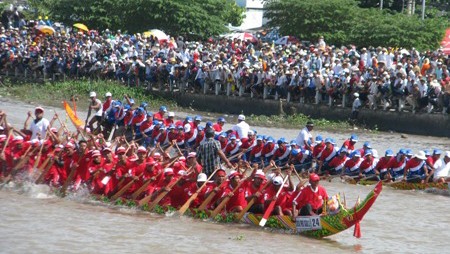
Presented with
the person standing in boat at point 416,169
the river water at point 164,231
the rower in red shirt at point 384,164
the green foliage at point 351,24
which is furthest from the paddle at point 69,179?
the green foliage at point 351,24

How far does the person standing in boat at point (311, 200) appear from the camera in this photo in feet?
42.2

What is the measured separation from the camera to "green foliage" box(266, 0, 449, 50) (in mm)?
28750

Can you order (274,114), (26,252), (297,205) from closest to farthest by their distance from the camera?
1. (26,252)
2. (297,205)
3. (274,114)

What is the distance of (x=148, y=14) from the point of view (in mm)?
34344

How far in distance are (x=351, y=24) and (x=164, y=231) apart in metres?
18.2

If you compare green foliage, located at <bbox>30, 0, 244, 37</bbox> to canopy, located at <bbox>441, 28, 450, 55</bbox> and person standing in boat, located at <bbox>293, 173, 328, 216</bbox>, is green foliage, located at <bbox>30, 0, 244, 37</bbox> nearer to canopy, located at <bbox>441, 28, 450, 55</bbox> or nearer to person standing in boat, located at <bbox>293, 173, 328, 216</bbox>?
canopy, located at <bbox>441, 28, 450, 55</bbox>

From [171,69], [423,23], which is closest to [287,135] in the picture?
[171,69]

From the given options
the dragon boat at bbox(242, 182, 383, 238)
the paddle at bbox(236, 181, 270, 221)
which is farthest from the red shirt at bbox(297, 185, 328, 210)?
the paddle at bbox(236, 181, 270, 221)

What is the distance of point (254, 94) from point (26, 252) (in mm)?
15525

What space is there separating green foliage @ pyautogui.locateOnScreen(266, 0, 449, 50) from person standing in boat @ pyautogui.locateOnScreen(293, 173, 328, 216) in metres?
16.4

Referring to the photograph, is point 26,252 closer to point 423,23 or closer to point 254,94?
point 254,94

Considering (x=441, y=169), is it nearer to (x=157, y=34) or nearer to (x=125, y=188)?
(x=125, y=188)

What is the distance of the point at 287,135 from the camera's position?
24.3 m

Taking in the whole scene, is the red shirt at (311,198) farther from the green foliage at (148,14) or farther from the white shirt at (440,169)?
the green foliage at (148,14)
